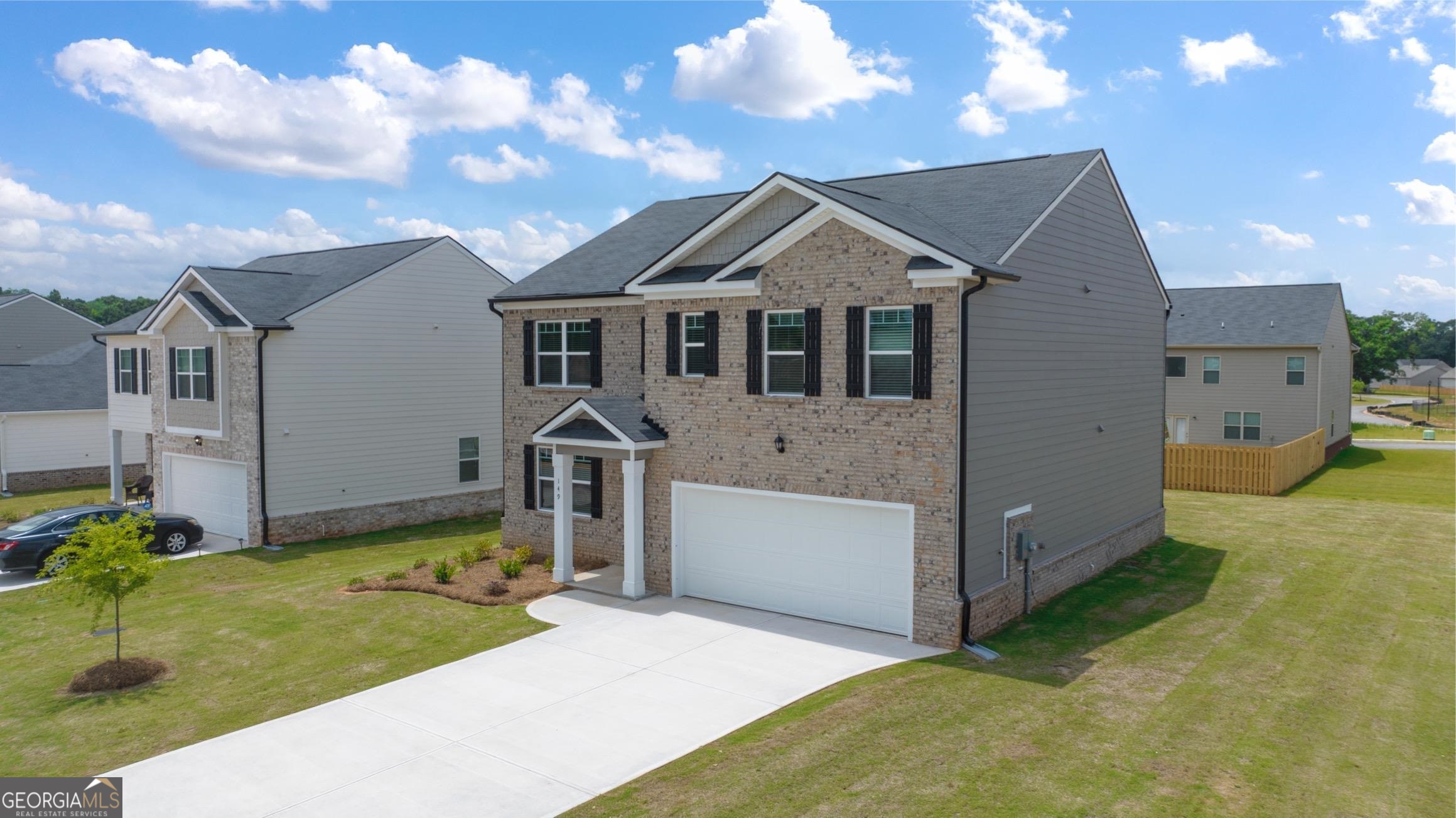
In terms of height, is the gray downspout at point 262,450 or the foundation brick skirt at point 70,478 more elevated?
the gray downspout at point 262,450

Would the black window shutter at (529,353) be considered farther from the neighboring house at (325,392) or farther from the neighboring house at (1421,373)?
the neighboring house at (1421,373)

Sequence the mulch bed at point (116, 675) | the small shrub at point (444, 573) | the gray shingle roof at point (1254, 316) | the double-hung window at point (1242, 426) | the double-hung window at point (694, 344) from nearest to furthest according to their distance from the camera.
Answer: the mulch bed at point (116, 675) < the double-hung window at point (694, 344) < the small shrub at point (444, 573) < the gray shingle roof at point (1254, 316) < the double-hung window at point (1242, 426)

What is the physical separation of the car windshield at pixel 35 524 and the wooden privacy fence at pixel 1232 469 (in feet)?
100

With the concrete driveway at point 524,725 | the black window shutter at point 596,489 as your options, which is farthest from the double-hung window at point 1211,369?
the concrete driveway at point 524,725

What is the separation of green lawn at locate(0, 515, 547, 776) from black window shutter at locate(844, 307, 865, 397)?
666 centimetres

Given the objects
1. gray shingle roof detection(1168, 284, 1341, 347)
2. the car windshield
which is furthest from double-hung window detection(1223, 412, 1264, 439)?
the car windshield

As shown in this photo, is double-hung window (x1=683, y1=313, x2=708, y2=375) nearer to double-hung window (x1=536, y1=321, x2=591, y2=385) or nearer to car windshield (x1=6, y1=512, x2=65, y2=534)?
double-hung window (x1=536, y1=321, x2=591, y2=385)

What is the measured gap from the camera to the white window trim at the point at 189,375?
82.3 ft

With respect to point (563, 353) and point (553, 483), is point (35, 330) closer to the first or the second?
point (563, 353)

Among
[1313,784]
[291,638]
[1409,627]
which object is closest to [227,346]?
[291,638]

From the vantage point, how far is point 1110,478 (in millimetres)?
20141

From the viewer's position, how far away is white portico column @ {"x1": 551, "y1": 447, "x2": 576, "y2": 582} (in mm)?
18469

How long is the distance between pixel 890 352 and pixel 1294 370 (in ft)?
97.9

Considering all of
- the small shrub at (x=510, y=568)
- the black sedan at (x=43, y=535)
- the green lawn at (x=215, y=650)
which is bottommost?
the green lawn at (x=215, y=650)
